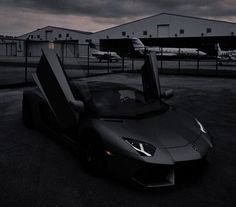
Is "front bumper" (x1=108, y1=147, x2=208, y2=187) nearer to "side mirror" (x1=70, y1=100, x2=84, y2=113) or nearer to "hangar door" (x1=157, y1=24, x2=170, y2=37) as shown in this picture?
"side mirror" (x1=70, y1=100, x2=84, y2=113)

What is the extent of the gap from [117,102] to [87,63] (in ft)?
114

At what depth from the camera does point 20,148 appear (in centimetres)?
583

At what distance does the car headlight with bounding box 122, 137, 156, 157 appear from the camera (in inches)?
156

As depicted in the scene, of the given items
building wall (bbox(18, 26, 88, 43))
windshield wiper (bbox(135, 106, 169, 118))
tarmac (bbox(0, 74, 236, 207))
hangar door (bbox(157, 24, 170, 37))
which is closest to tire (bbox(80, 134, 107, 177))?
tarmac (bbox(0, 74, 236, 207))

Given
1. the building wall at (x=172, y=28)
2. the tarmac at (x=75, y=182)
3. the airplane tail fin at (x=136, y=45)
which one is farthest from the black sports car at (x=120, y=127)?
the building wall at (x=172, y=28)

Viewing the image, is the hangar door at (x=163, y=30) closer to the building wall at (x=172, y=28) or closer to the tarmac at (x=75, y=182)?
the building wall at (x=172, y=28)

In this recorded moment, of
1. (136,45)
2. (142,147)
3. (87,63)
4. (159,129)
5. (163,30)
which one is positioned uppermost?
(163,30)

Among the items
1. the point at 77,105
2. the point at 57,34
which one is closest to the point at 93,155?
the point at 77,105

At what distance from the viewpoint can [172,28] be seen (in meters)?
59.5

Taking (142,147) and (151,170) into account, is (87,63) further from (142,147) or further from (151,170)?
(151,170)

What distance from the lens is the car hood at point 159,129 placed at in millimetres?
4219

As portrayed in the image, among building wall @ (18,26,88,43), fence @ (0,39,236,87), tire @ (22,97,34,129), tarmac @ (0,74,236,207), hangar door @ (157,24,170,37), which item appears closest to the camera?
tarmac @ (0,74,236,207)

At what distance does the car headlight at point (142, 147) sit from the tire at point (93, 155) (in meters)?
0.43

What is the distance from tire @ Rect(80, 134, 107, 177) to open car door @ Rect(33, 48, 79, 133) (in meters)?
0.54
